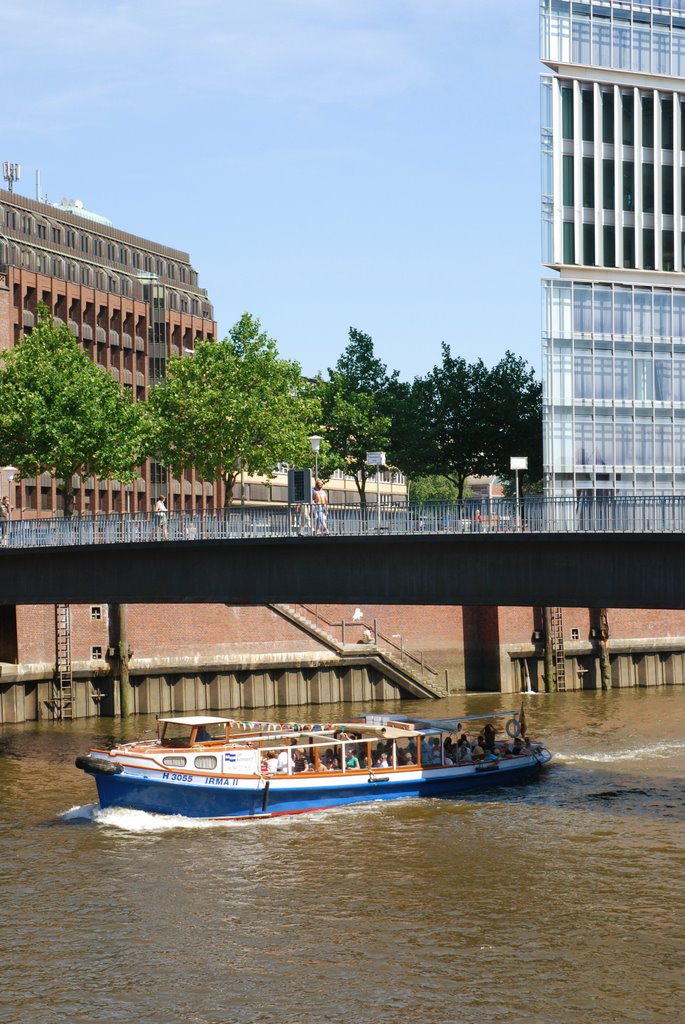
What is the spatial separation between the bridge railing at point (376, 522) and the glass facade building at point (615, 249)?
35688 millimetres

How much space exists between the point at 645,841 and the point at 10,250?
9617 cm

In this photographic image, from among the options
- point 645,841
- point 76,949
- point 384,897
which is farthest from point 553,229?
point 76,949

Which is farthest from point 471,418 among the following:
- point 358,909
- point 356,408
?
point 358,909

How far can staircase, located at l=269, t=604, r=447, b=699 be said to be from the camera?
87188mm

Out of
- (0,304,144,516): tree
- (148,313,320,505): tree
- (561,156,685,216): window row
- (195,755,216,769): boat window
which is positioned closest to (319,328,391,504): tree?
(148,313,320,505): tree

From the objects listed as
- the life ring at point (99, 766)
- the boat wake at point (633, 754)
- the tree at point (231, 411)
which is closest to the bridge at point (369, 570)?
the life ring at point (99, 766)

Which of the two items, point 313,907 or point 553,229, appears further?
point 553,229

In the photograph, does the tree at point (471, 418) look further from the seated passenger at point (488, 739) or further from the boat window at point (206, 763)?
the boat window at point (206, 763)

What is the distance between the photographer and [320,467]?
366 feet

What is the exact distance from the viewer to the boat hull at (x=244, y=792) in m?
55.2

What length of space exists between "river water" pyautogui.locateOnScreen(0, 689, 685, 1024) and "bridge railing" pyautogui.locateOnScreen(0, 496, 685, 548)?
10201 mm

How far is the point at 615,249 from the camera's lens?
93.9 m

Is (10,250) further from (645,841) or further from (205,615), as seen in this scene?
(645,841)

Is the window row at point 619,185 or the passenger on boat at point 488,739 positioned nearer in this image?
the passenger on boat at point 488,739
